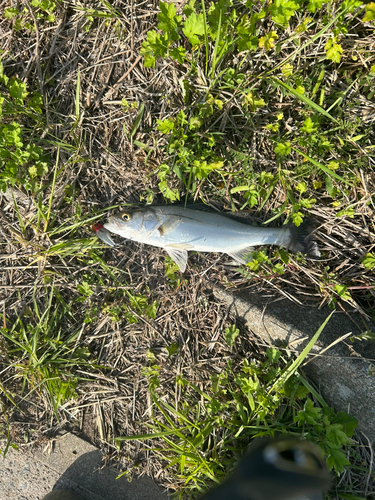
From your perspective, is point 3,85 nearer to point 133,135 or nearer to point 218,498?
point 133,135

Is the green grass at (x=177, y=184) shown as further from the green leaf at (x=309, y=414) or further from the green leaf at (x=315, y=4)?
the green leaf at (x=315, y=4)

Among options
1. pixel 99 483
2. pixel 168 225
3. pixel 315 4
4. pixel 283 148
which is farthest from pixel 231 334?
pixel 315 4

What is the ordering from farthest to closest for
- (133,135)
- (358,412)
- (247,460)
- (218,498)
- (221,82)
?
(133,135)
(221,82)
(358,412)
(247,460)
(218,498)

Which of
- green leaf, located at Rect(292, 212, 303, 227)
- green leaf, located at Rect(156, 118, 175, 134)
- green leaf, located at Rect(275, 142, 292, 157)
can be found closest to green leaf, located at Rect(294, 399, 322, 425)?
green leaf, located at Rect(292, 212, 303, 227)

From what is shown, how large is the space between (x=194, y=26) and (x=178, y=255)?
6.93 feet

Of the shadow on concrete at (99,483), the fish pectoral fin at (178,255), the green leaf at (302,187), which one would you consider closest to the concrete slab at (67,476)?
the shadow on concrete at (99,483)

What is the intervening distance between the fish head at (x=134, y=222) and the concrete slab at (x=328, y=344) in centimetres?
102

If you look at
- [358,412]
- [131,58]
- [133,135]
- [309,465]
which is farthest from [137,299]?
[131,58]

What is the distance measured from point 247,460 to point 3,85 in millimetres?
4408

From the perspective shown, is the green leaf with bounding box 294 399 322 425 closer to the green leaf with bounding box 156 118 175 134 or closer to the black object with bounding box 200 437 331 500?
the black object with bounding box 200 437 331 500

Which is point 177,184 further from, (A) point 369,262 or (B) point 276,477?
(B) point 276,477

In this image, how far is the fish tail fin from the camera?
10.3 feet

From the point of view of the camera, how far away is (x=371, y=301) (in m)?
3.18

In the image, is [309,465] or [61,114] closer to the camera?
[309,465]
